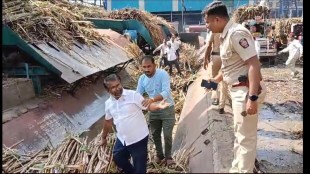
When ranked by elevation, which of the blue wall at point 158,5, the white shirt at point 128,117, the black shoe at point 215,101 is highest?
the blue wall at point 158,5

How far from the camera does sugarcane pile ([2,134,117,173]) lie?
3824 mm

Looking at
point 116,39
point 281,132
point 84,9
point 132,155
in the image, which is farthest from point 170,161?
point 84,9

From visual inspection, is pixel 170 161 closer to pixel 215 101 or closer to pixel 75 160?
pixel 75 160

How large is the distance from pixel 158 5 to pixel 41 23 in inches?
1611

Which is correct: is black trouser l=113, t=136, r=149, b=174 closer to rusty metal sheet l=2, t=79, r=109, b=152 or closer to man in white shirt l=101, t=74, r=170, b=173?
man in white shirt l=101, t=74, r=170, b=173

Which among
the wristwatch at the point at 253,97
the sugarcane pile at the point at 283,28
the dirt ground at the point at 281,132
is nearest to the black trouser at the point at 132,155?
the wristwatch at the point at 253,97

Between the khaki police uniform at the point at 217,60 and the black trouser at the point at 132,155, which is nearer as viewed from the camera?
the black trouser at the point at 132,155

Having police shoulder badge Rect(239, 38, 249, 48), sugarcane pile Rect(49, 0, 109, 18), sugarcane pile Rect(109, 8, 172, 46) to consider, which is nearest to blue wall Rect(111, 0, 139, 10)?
sugarcane pile Rect(109, 8, 172, 46)

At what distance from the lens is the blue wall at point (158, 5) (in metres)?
46.7

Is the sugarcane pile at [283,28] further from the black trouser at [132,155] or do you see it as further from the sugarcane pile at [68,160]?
the black trouser at [132,155]

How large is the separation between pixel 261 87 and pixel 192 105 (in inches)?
132

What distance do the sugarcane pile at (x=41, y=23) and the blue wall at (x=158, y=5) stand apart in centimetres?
3855
